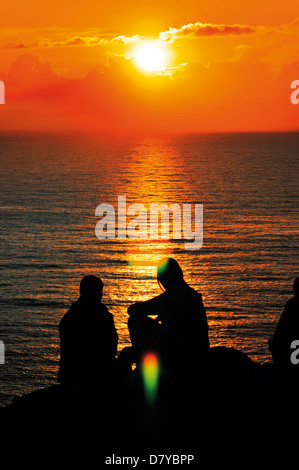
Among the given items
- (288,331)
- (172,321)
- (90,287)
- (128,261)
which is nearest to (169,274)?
(172,321)

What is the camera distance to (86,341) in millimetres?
8414

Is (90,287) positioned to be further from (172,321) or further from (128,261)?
(128,261)

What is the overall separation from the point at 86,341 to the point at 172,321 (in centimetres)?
142

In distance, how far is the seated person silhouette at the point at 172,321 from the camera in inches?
296

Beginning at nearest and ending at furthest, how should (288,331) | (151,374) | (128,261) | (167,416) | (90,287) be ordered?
(167,416) < (151,374) < (90,287) < (288,331) < (128,261)

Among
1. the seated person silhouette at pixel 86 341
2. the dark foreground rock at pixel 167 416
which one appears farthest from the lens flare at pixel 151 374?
the seated person silhouette at pixel 86 341

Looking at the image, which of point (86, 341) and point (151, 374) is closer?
point (151, 374)

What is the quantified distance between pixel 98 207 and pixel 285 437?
8540 cm

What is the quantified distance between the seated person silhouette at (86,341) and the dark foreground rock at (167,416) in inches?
36.0

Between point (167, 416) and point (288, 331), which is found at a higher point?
point (288, 331)

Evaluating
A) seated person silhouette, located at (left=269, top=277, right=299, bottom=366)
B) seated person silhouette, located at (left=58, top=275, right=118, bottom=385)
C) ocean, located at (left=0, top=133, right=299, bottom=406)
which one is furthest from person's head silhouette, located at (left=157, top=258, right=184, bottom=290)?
ocean, located at (left=0, top=133, right=299, bottom=406)

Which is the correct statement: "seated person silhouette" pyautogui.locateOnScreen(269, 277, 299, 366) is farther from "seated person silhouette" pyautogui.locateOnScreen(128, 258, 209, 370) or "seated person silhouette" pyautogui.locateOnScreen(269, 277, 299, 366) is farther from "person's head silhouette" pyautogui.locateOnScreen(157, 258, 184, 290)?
"person's head silhouette" pyautogui.locateOnScreen(157, 258, 184, 290)

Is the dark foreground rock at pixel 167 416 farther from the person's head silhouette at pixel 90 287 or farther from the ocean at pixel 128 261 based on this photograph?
the ocean at pixel 128 261

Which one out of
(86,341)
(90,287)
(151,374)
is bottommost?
(151,374)
